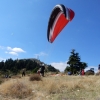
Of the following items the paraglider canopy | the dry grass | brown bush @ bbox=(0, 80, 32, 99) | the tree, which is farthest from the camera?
the tree

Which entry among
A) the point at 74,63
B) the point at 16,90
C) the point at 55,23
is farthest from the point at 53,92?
the point at 74,63

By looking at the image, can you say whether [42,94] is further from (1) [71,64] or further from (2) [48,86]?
(1) [71,64]

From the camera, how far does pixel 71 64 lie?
52.9 m

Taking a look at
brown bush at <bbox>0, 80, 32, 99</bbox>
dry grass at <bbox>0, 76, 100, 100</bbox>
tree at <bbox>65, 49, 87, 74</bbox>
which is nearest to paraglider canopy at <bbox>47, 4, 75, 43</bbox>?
dry grass at <bbox>0, 76, 100, 100</bbox>

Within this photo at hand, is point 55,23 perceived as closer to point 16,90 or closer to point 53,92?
point 53,92

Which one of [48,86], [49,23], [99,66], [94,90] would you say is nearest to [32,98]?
[48,86]

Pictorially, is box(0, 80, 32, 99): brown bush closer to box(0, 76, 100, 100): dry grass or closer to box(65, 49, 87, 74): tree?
box(0, 76, 100, 100): dry grass

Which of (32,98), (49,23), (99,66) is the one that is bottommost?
(32,98)

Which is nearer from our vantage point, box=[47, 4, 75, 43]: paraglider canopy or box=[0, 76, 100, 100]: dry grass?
box=[0, 76, 100, 100]: dry grass

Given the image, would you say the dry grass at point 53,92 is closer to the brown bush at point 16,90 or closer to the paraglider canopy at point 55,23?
the brown bush at point 16,90

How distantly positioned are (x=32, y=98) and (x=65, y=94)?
146cm

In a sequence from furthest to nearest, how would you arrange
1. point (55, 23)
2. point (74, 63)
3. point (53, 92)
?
point (74, 63) → point (55, 23) → point (53, 92)

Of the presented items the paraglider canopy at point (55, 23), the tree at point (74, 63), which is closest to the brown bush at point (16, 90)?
the paraglider canopy at point (55, 23)

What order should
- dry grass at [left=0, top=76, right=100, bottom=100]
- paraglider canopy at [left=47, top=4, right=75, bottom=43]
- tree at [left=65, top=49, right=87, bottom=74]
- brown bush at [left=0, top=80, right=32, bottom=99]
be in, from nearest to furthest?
dry grass at [left=0, top=76, right=100, bottom=100] < brown bush at [left=0, top=80, right=32, bottom=99] < paraglider canopy at [left=47, top=4, right=75, bottom=43] < tree at [left=65, top=49, right=87, bottom=74]
